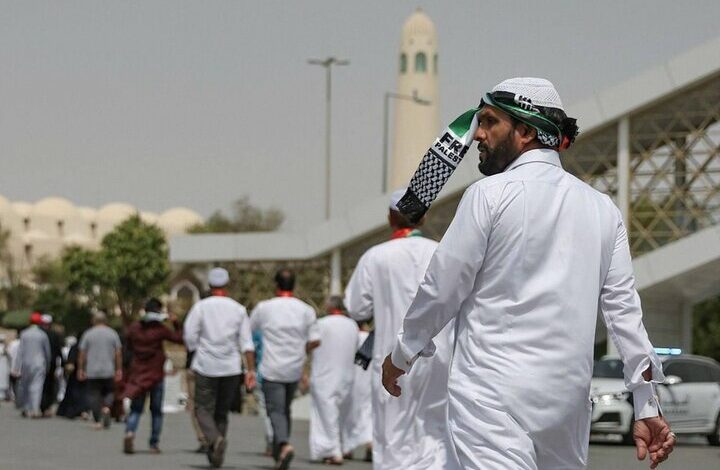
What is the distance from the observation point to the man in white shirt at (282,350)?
1547cm

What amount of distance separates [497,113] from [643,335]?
0.86 m

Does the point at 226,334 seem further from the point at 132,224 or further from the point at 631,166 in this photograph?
the point at 132,224

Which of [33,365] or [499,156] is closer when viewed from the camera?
[499,156]

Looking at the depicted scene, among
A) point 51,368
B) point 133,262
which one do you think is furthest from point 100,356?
point 133,262

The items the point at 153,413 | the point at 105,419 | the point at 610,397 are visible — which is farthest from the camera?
the point at 105,419

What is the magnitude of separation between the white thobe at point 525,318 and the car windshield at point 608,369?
2025 centimetres

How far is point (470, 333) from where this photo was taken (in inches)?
214

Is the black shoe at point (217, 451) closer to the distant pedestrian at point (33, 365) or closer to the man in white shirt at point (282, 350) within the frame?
the man in white shirt at point (282, 350)

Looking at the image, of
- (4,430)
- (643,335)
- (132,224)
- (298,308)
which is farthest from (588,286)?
(132,224)

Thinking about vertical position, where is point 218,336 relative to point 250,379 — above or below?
above

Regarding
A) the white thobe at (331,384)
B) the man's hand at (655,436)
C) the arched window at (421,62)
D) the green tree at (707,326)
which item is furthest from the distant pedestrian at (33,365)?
the arched window at (421,62)

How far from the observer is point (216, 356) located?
1570 centimetres

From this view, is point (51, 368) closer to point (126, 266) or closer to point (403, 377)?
point (403, 377)

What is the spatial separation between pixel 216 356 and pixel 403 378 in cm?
678
